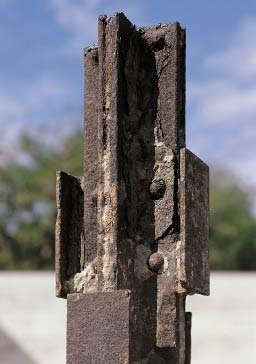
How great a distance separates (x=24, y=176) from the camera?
30.2m

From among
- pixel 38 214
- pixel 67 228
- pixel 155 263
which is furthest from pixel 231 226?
pixel 155 263

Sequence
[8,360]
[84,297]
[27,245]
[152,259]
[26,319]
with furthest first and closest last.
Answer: [27,245] → [26,319] → [8,360] → [152,259] → [84,297]

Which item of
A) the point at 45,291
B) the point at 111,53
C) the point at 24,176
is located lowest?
the point at 45,291

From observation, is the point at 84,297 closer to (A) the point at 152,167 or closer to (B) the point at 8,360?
(A) the point at 152,167

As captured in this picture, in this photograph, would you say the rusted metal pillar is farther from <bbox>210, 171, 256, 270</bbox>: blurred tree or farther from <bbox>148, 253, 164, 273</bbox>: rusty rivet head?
<bbox>210, 171, 256, 270</bbox>: blurred tree

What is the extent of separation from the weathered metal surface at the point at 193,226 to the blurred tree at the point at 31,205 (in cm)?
2648

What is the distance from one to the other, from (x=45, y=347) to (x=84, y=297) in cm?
1224

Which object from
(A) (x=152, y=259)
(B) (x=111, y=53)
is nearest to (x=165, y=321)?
(A) (x=152, y=259)

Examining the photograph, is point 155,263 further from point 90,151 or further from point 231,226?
point 231,226

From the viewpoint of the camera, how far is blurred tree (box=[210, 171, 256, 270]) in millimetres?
27094

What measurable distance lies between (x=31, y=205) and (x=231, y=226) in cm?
707

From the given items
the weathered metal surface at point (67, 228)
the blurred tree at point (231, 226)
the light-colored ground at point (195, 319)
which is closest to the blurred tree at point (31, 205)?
the blurred tree at point (231, 226)

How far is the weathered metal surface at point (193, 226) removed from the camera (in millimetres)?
2520

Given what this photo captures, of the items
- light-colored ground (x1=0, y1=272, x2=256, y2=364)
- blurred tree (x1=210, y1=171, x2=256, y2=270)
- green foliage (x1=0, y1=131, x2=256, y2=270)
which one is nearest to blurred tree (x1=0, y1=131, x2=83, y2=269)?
green foliage (x1=0, y1=131, x2=256, y2=270)
